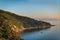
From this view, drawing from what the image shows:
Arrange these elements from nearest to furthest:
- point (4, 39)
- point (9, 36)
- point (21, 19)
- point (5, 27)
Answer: point (4, 39) < point (9, 36) < point (5, 27) < point (21, 19)

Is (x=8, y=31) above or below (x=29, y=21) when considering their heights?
below

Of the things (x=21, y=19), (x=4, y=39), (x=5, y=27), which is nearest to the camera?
(x=4, y=39)

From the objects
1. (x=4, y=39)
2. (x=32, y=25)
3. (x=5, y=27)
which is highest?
(x=32, y=25)

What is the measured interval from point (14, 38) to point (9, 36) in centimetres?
66

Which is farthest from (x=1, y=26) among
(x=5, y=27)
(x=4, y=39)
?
(x=4, y=39)

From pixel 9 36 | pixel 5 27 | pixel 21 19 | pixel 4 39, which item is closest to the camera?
pixel 4 39

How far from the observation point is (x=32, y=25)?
97.4 m

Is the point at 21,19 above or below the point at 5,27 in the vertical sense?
above

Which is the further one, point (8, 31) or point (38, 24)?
point (38, 24)

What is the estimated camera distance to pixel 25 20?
333 ft

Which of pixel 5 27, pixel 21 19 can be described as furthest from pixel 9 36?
pixel 21 19

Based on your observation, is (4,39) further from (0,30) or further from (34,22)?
(34,22)

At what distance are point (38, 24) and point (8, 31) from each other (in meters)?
79.5

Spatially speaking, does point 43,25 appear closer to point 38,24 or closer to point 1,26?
point 38,24
